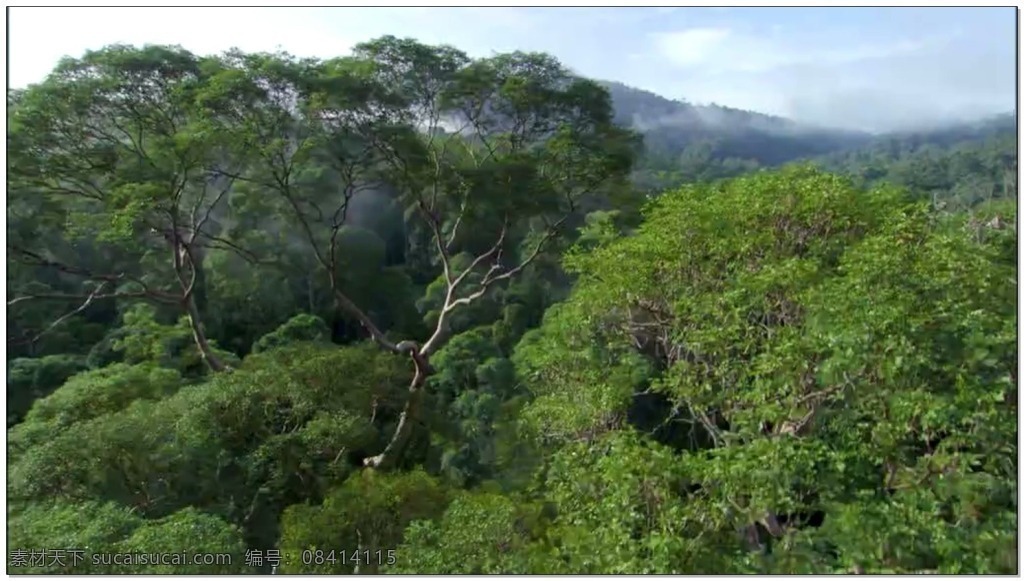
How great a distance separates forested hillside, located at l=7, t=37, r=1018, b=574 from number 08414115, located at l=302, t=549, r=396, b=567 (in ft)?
0.07

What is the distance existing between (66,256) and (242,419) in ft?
7.69

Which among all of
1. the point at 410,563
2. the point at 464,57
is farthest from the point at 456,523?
Answer: the point at 464,57

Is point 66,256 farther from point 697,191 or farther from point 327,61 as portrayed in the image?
point 697,191

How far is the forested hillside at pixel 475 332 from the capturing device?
3.43 metres

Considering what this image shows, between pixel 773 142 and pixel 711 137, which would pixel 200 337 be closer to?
pixel 711 137

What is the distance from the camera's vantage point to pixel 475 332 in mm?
6250

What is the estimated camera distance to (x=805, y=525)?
140 inches

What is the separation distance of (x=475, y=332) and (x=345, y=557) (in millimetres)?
2339

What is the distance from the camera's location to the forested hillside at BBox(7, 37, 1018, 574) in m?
3.43

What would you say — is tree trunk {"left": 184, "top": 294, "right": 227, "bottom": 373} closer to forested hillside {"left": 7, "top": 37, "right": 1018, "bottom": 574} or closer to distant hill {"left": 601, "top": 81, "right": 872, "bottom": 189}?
forested hillside {"left": 7, "top": 37, "right": 1018, "bottom": 574}

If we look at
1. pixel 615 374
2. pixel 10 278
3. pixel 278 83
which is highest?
pixel 278 83

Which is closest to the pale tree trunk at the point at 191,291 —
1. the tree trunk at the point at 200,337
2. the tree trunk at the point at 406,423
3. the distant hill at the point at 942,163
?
the tree trunk at the point at 200,337

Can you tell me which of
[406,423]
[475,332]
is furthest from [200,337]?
[475,332]

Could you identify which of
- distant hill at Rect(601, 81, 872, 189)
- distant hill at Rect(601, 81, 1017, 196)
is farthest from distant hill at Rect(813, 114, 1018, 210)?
distant hill at Rect(601, 81, 872, 189)
